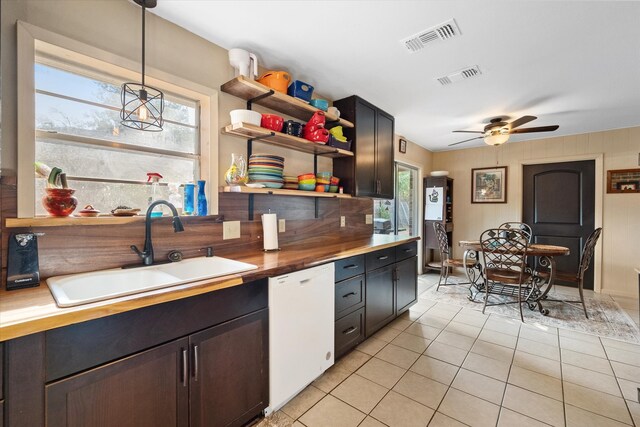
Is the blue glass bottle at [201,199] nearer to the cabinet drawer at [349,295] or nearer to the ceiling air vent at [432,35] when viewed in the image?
the cabinet drawer at [349,295]

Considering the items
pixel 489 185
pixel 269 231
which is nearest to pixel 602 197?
pixel 489 185

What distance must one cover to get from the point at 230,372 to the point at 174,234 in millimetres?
847

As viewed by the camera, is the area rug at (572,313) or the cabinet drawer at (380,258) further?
the area rug at (572,313)

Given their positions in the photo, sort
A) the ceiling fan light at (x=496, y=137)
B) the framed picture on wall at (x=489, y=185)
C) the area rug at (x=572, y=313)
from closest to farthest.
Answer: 1. the area rug at (x=572, y=313)
2. the ceiling fan light at (x=496, y=137)
3. the framed picture on wall at (x=489, y=185)

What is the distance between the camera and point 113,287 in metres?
1.36

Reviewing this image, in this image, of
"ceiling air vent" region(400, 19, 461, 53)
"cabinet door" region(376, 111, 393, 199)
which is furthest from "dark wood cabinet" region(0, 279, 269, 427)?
"cabinet door" region(376, 111, 393, 199)

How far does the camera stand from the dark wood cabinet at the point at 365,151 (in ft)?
9.16

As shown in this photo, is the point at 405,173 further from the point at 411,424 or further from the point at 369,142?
the point at 411,424

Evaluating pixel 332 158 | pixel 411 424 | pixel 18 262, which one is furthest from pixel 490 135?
pixel 18 262

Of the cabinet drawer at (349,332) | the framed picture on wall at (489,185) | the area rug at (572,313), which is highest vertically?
the framed picture on wall at (489,185)

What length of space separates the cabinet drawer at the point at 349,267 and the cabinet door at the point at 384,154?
1092 mm

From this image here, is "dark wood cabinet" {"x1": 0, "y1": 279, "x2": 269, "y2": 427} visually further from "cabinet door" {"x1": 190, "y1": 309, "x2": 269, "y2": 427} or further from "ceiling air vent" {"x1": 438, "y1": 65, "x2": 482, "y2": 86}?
"ceiling air vent" {"x1": 438, "y1": 65, "x2": 482, "y2": 86}

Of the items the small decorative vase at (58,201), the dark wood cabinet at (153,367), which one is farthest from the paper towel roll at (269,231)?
the small decorative vase at (58,201)

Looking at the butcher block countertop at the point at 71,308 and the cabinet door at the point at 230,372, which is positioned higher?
the butcher block countertop at the point at 71,308
